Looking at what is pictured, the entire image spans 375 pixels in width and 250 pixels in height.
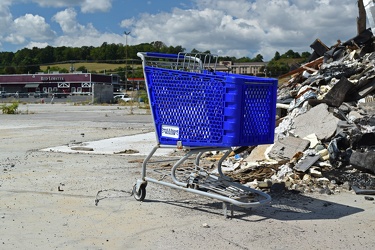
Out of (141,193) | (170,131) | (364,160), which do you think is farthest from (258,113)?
(364,160)

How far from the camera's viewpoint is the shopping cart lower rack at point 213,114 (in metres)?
4.94

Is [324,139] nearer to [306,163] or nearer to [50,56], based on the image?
[306,163]

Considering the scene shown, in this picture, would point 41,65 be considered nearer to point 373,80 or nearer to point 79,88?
point 79,88

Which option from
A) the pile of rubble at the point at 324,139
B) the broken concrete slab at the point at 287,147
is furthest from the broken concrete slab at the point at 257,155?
the broken concrete slab at the point at 287,147

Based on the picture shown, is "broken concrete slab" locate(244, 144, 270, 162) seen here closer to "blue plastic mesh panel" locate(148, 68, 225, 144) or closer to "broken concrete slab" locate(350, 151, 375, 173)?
"broken concrete slab" locate(350, 151, 375, 173)

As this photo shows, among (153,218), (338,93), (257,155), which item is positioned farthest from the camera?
(338,93)

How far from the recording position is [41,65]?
13250 cm

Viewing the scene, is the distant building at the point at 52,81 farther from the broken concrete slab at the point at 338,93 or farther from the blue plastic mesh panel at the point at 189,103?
the blue plastic mesh panel at the point at 189,103

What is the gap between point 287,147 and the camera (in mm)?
7727

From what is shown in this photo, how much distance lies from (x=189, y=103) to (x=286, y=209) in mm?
1578

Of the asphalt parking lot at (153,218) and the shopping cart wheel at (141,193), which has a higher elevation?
the shopping cart wheel at (141,193)

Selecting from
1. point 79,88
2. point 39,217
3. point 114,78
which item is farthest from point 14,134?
point 114,78

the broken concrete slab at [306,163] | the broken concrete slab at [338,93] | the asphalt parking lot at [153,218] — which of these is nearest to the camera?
the asphalt parking lot at [153,218]

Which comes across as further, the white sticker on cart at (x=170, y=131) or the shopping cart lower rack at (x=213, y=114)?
the white sticker on cart at (x=170, y=131)
